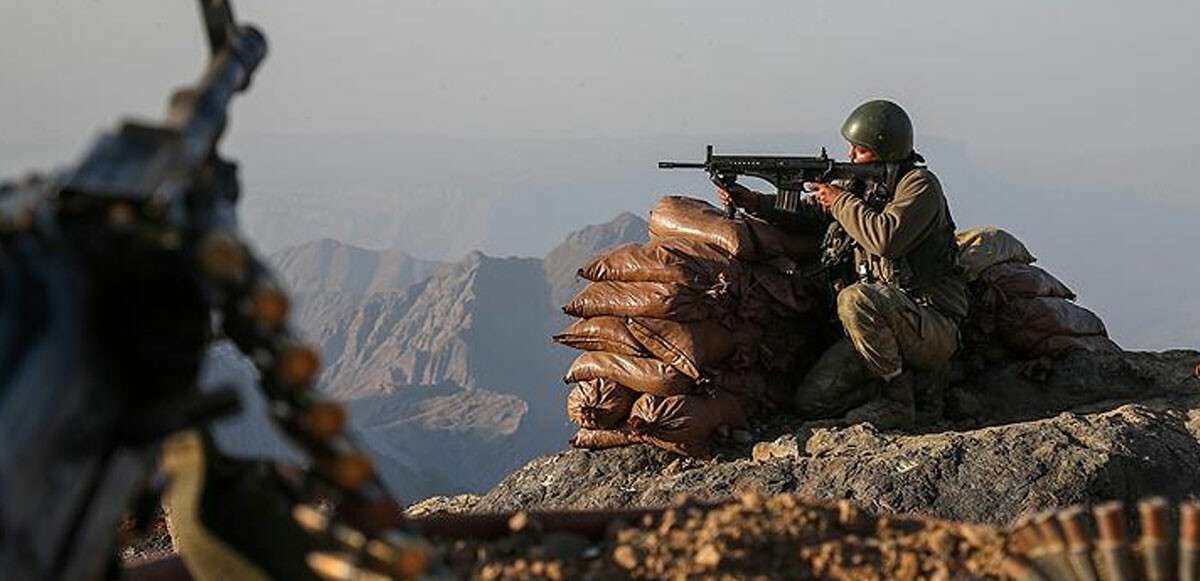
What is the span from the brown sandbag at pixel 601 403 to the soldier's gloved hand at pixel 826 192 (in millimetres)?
1503

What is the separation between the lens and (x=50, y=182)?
202 cm

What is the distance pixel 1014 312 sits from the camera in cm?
858

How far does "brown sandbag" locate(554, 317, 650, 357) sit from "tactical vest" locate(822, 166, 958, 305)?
124 cm

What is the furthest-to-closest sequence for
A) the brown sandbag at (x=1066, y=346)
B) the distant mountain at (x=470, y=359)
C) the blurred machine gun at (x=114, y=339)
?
the distant mountain at (x=470, y=359) < the brown sandbag at (x=1066, y=346) < the blurred machine gun at (x=114, y=339)

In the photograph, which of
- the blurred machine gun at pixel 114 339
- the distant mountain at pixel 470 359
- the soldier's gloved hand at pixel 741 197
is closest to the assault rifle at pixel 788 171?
the soldier's gloved hand at pixel 741 197

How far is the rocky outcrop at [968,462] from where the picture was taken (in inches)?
256

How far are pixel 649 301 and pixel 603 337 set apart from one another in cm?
38

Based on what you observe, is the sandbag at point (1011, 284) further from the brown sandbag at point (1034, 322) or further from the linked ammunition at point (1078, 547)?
the linked ammunition at point (1078, 547)

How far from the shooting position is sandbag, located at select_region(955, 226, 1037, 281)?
8.57 metres

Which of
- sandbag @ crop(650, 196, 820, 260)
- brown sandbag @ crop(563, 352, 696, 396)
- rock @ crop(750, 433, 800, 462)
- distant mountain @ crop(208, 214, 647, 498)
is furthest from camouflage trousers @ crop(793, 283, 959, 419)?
distant mountain @ crop(208, 214, 647, 498)

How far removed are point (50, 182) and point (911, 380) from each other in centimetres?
638

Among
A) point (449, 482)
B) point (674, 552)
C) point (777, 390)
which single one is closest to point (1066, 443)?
point (777, 390)

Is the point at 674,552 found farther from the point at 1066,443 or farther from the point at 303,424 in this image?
the point at 1066,443

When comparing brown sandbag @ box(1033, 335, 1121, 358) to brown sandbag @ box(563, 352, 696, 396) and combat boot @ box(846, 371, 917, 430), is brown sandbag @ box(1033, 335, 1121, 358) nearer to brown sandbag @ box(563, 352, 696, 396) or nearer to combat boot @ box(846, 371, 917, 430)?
combat boot @ box(846, 371, 917, 430)
